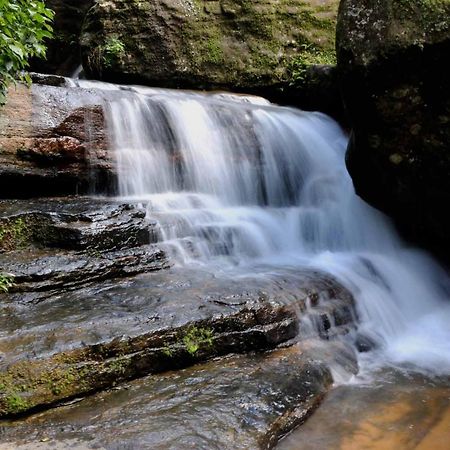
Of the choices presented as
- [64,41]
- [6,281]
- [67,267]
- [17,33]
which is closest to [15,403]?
[6,281]

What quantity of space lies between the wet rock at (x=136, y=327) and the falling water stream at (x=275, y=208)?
1.98ft

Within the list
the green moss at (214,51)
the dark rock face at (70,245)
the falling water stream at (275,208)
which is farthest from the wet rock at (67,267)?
the green moss at (214,51)

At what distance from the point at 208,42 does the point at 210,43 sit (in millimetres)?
44

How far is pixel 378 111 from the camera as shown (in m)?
5.14

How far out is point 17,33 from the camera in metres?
4.19

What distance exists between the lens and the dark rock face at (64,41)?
42.7ft

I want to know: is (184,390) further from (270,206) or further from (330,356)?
(270,206)

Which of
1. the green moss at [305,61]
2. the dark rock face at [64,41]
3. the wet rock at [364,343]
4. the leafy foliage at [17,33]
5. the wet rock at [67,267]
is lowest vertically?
the wet rock at [364,343]

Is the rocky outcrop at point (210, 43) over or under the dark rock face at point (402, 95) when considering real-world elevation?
over

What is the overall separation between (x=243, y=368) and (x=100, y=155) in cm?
324

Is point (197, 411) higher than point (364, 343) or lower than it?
higher

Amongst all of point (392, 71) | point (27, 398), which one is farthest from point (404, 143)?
point (27, 398)

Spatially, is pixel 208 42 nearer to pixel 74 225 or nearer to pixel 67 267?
pixel 74 225

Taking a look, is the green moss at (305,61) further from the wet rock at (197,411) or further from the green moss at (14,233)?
the wet rock at (197,411)
